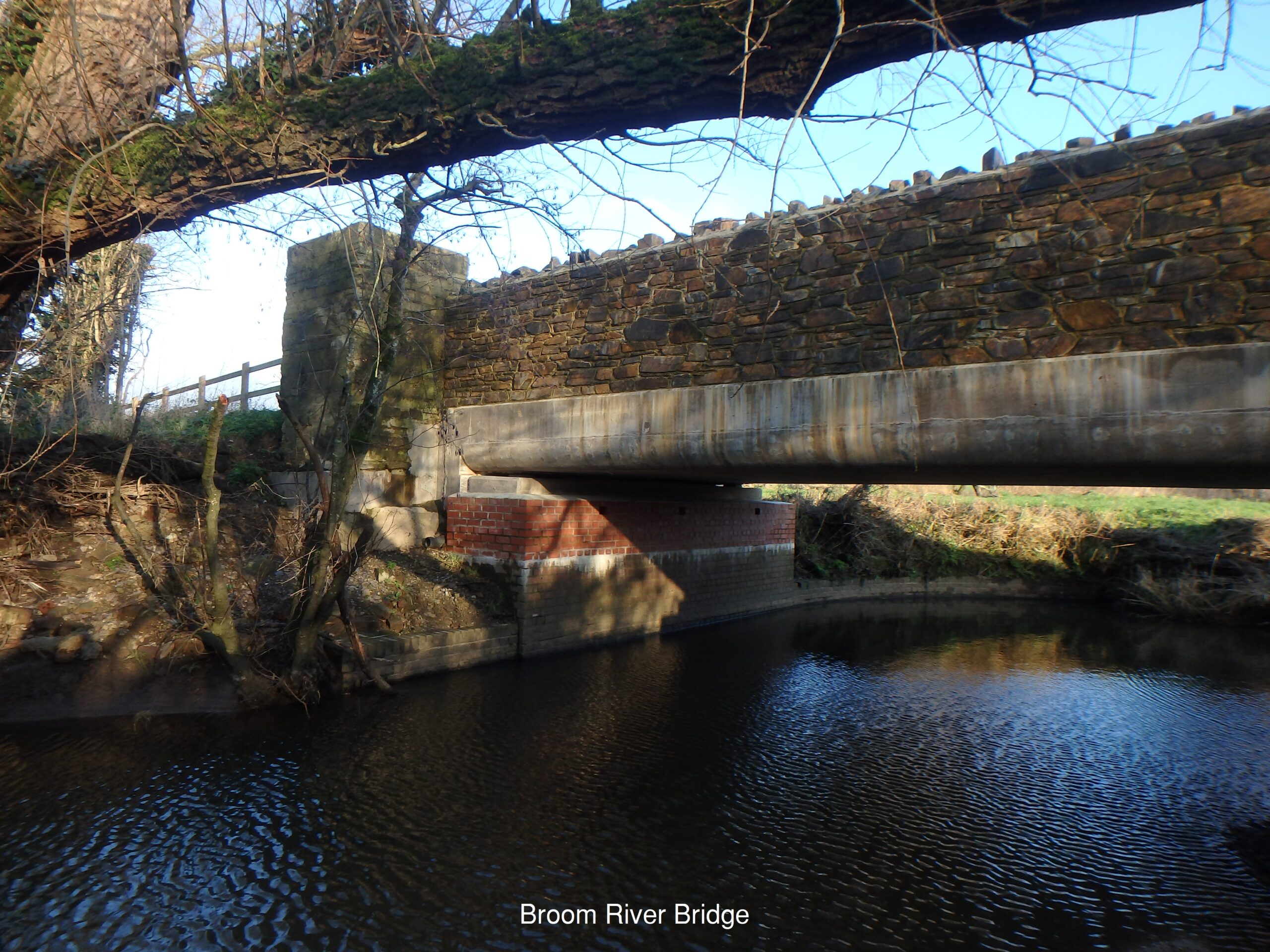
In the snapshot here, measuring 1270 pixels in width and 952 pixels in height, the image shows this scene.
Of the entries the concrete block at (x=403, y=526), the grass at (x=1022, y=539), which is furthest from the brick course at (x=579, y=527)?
the grass at (x=1022, y=539)

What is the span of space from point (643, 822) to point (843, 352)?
3630 mm

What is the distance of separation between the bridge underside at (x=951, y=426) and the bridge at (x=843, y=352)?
2 cm

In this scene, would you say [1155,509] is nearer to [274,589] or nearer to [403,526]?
[403,526]

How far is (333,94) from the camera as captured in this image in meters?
3.92

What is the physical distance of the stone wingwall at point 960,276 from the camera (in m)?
4.59

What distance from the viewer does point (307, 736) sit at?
213 inches

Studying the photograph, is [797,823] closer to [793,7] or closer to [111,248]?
[793,7]

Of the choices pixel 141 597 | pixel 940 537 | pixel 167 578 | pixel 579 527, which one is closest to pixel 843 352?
pixel 579 527

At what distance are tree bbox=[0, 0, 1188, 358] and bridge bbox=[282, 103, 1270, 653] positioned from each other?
0.78 metres

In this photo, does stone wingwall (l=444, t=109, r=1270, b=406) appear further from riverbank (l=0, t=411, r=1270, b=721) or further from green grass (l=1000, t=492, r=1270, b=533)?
green grass (l=1000, t=492, r=1270, b=533)

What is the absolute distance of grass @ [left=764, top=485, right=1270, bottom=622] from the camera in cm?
1402

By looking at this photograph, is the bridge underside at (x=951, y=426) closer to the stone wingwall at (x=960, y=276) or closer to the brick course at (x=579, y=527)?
the stone wingwall at (x=960, y=276)

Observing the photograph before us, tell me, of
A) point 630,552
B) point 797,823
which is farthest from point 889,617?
point 797,823

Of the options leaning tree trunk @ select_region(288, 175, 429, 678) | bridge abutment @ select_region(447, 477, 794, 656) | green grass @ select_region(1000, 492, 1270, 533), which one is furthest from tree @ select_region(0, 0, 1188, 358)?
green grass @ select_region(1000, 492, 1270, 533)
